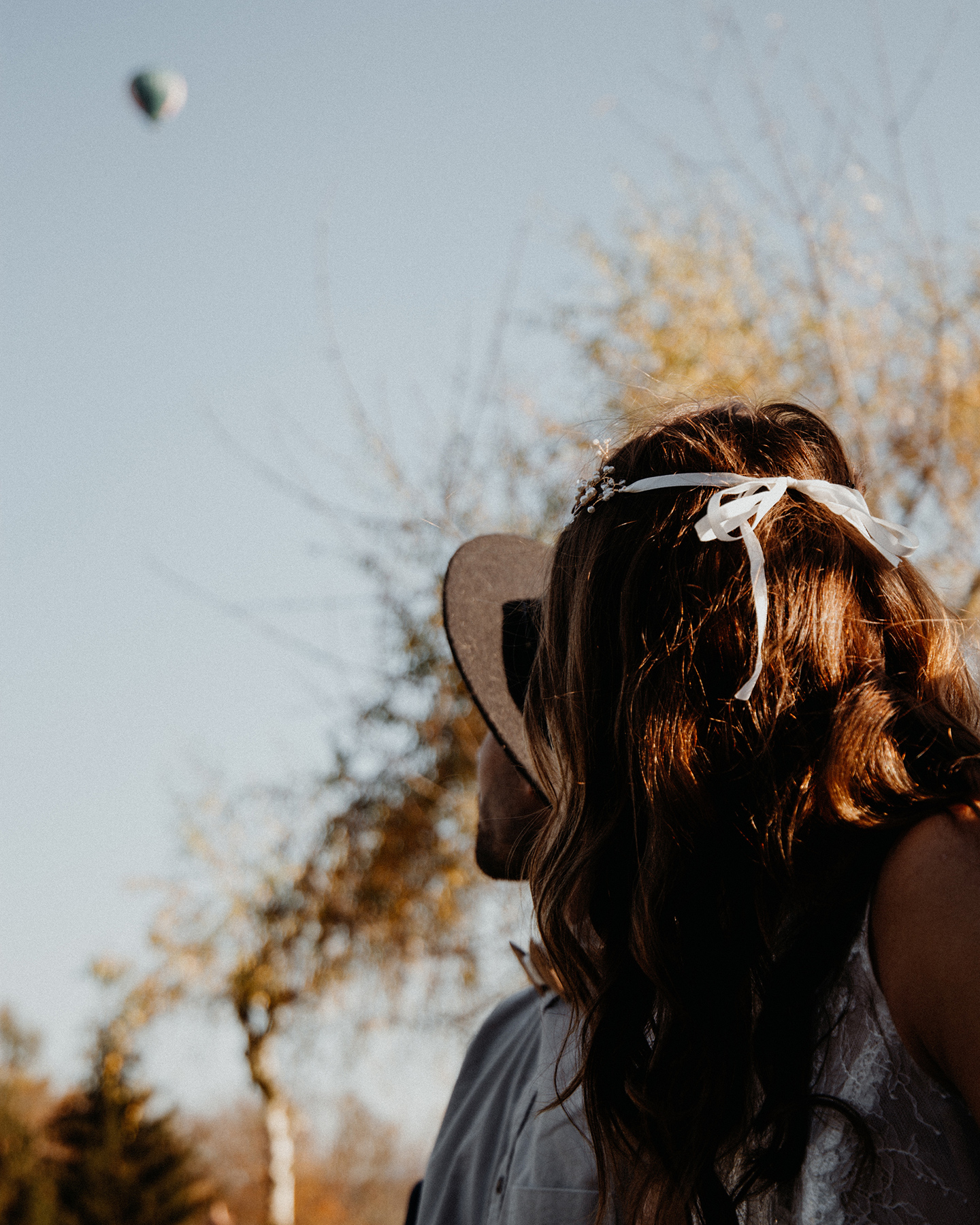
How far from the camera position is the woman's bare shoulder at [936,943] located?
79cm

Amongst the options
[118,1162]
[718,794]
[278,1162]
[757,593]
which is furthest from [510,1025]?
[118,1162]

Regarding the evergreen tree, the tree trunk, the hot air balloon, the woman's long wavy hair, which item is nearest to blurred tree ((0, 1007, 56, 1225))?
the evergreen tree

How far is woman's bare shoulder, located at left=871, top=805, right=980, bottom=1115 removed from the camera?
2.58 feet

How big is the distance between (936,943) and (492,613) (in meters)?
1.01

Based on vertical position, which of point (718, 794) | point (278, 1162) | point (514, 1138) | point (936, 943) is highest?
point (718, 794)

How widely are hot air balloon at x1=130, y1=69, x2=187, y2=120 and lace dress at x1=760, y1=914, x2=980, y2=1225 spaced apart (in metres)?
5.54

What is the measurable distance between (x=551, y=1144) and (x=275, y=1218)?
11778mm

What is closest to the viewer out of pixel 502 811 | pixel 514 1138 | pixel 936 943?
pixel 936 943

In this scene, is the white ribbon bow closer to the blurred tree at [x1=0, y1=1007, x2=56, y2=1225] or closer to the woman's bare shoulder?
the woman's bare shoulder

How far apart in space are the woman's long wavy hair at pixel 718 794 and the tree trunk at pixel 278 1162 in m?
11.3

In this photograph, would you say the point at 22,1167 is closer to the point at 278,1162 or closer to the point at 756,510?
the point at 278,1162

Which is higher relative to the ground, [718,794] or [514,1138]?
[718,794]

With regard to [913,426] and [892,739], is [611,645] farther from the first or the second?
[913,426]

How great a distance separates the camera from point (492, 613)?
173 centimetres
